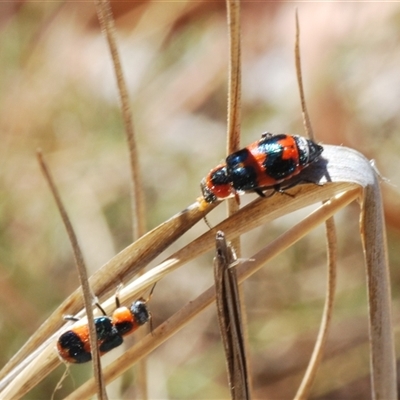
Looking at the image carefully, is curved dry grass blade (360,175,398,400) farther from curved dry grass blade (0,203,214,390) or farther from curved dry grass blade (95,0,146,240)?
curved dry grass blade (95,0,146,240)

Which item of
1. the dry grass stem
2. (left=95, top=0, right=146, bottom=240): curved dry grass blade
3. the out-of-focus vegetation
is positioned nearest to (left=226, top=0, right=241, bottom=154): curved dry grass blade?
the dry grass stem

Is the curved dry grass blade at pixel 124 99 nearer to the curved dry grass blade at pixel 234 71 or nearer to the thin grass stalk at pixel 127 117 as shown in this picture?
the thin grass stalk at pixel 127 117

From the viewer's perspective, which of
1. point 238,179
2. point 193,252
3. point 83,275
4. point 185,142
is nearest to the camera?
point 83,275

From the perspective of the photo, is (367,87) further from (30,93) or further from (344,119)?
(30,93)

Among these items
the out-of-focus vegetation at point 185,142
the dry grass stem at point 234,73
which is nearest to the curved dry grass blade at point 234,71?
the dry grass stem at point 234,73

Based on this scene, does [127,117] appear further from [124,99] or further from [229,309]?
[229,309]

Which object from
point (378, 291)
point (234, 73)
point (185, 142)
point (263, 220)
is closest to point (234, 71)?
point (234, 73)

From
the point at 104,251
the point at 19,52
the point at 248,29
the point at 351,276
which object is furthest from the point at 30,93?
the point at 351,276
